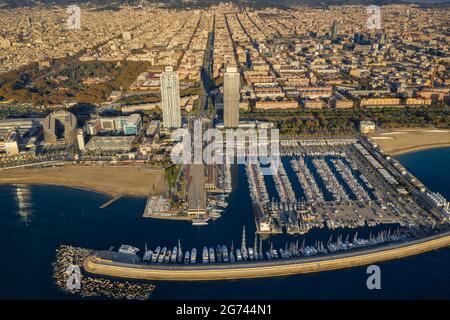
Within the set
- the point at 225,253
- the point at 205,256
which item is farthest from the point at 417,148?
the point at 205,256

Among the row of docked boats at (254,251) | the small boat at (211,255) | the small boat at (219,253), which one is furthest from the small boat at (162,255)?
the small boat at (219,253)

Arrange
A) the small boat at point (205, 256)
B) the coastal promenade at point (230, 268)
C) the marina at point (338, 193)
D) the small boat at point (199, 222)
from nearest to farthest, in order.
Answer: the coastal promenade at point (230, 268) → the small boat at point (205, 256) → the small boat at point (199, 222) → the marina at point (338, 193)

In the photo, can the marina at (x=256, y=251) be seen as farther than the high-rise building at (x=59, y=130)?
No

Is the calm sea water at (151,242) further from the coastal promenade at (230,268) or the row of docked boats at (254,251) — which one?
the row of docked boats at (254,251)

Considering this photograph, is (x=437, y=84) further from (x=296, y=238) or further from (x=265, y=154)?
(x=296, y=238)

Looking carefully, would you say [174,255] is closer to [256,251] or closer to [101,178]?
[256,251]

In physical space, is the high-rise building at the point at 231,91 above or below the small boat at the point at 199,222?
above
